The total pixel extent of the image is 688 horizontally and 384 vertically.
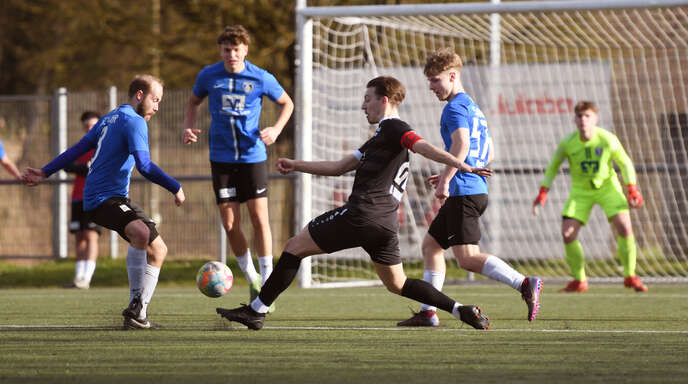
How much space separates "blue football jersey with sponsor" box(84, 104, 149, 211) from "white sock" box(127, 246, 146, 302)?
1.26ft

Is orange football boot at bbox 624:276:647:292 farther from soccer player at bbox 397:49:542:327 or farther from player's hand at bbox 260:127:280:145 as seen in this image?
player's hand at bbox 260:127:280:145

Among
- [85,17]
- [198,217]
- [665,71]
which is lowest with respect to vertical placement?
[198,217]

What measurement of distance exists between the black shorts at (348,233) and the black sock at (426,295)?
31 cm

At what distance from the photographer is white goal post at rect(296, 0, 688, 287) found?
38.2ft

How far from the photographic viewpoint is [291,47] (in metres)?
18.5

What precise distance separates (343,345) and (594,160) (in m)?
5.30

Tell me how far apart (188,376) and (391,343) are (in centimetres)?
153

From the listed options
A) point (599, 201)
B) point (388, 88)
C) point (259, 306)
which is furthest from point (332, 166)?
point (599, 201)

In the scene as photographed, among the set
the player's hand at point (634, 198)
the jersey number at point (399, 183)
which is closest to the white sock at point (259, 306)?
the jersey number at point (399, 183)

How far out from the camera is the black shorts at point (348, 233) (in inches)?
244

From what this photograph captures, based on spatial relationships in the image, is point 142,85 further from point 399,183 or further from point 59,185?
point 59,185

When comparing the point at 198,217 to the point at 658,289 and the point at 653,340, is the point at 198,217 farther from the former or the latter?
the point at 653,340

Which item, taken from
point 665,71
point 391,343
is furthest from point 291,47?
point 391,343

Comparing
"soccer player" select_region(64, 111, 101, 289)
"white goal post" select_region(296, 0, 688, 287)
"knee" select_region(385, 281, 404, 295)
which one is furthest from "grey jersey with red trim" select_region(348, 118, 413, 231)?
"soccer player" select_region(64, 111, 101, 289)
